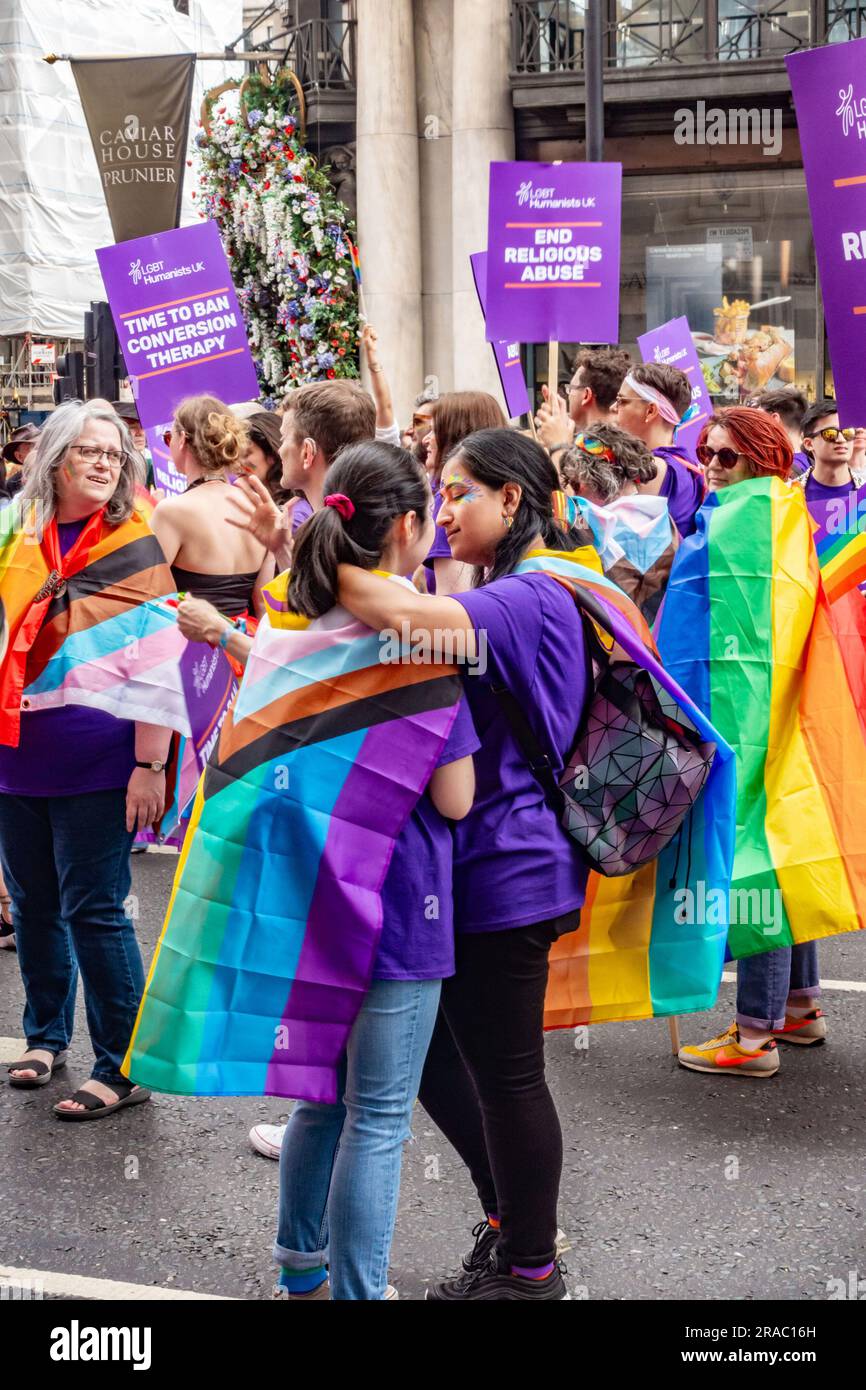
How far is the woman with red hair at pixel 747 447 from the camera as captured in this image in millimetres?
4453

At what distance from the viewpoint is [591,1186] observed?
153 inches

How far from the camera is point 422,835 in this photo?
2801 millimetres

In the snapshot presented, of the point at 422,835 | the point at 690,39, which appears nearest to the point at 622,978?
the point at 422,835

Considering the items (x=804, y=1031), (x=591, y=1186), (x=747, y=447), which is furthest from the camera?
(x=804, y=1031)

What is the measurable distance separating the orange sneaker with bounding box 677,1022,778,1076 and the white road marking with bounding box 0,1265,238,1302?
1825 mm

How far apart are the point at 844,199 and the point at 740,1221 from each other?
2969 mm

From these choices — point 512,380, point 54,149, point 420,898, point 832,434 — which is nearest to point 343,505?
Answer: point 420,898

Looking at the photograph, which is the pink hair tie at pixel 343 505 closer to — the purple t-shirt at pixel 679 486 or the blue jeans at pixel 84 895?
the blue jeans at pixel 84 895

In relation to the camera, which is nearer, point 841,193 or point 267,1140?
point 267,1140

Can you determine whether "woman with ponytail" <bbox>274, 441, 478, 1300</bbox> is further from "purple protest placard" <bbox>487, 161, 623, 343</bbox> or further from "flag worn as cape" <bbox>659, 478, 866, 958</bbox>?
"purple protest placard" <bbox>487, 161, 623, 343</bbox>

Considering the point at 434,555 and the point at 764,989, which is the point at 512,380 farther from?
the point at 764,989

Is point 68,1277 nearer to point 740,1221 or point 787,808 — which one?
point 740,1221

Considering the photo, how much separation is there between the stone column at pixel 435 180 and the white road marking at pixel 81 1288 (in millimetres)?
13690

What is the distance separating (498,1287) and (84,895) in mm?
1751
